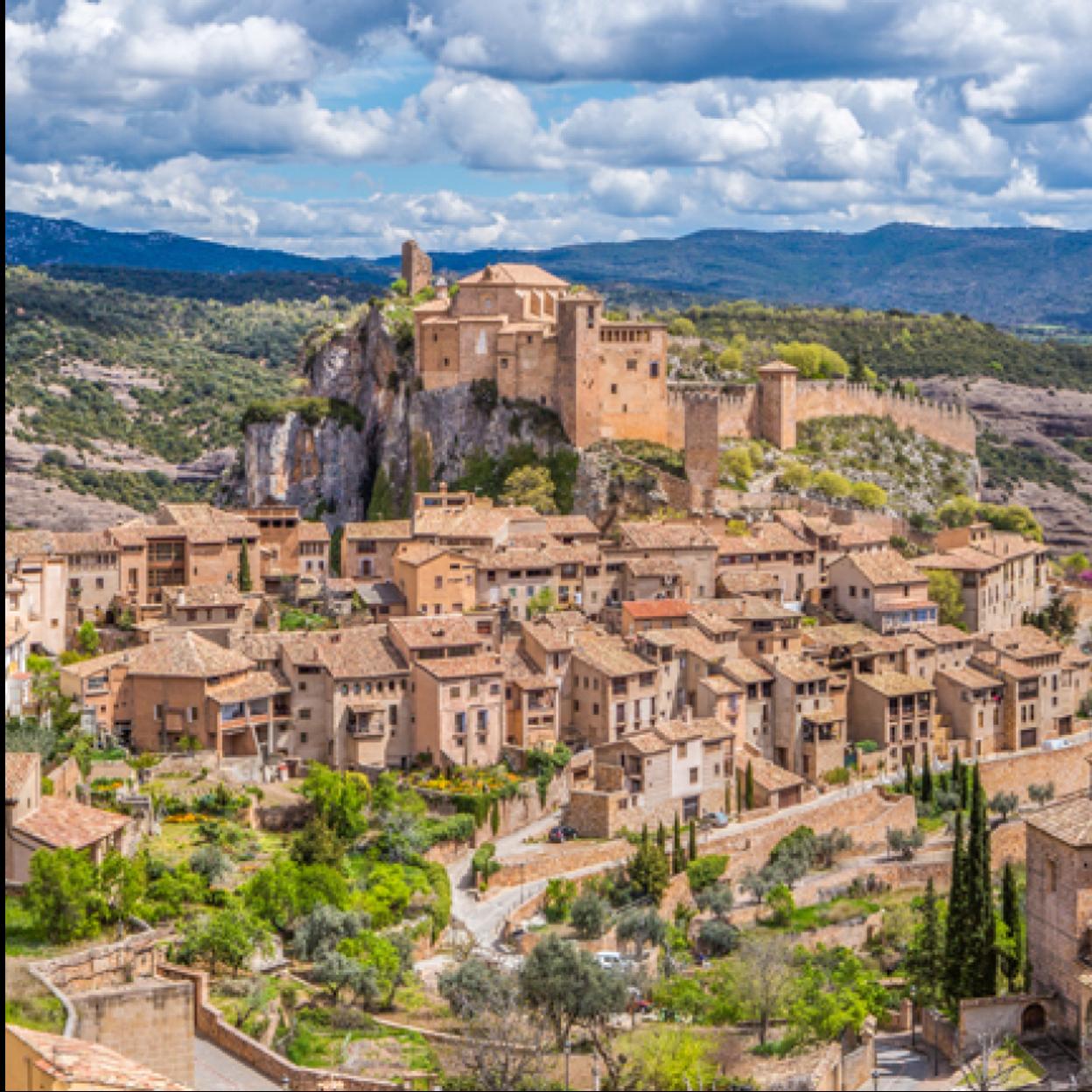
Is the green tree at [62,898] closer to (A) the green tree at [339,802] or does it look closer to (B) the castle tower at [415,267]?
(A) the green tree at [339,802]

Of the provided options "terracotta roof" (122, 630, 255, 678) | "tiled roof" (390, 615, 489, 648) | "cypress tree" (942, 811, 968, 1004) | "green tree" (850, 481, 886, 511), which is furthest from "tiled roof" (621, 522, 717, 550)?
"cypress tree" (942, 811, 968, 1004)

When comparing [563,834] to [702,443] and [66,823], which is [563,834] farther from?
[702,443]

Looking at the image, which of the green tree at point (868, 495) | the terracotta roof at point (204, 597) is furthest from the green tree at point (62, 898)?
the green tree at point (868, 495)

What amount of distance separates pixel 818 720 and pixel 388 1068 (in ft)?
75.4

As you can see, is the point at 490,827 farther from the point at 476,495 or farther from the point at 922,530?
the point at 922,530

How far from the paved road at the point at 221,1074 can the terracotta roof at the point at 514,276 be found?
45.2 m

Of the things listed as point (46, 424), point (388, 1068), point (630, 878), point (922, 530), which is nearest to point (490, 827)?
point (630, 878)

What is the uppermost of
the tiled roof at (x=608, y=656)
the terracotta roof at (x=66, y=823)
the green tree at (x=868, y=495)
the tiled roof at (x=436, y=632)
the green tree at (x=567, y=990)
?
the green tree at (x=868, y=495)

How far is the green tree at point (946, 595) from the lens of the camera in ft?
180

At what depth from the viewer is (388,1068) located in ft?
86.2

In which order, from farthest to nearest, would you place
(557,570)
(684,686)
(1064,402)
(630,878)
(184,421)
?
(1064,402) → (184,421) → (557,570) → (684,686) → (630,878)

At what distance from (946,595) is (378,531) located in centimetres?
1668

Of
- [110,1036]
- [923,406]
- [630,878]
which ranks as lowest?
[630,878]

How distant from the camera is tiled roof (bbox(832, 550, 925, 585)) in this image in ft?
174
